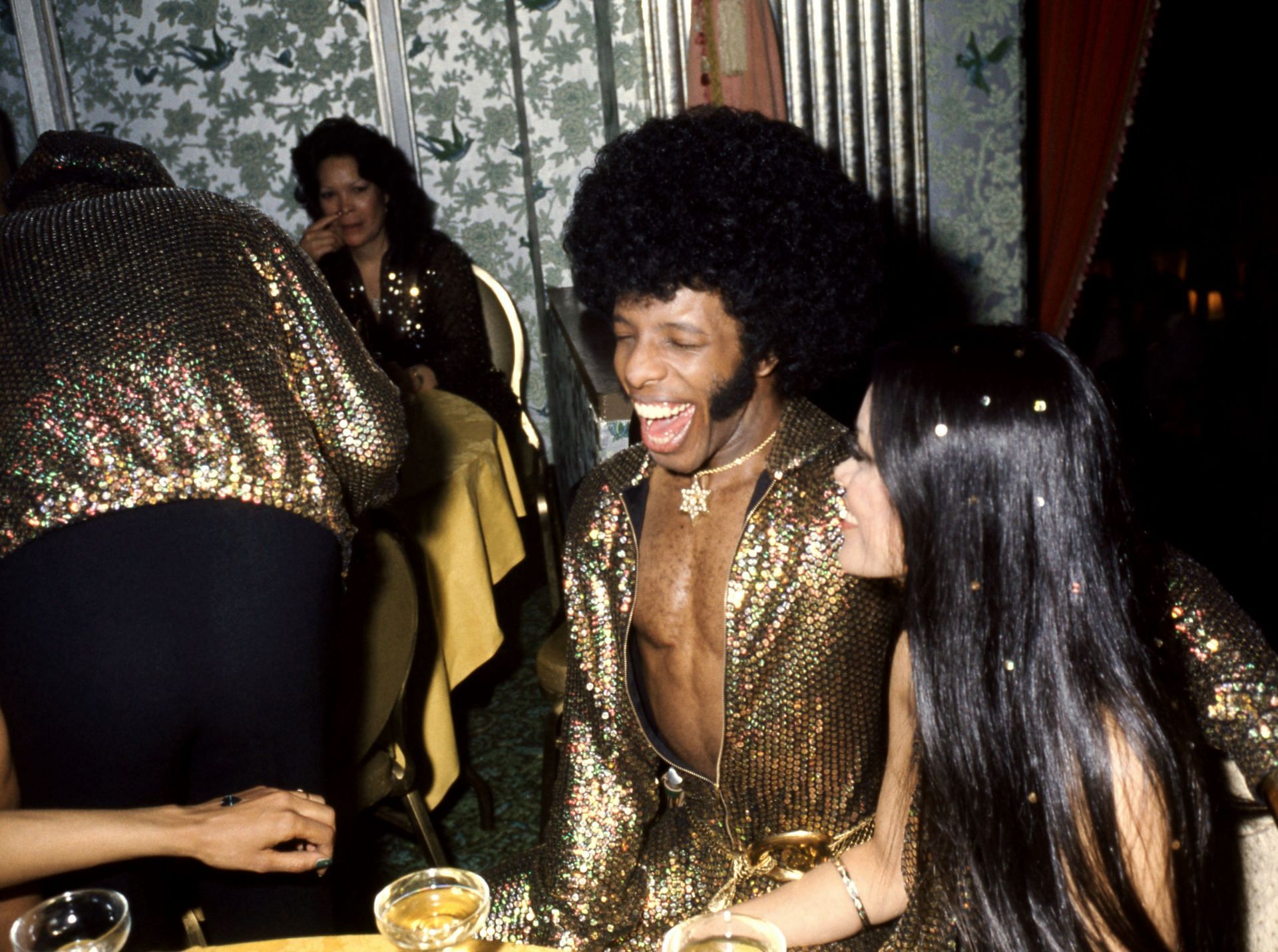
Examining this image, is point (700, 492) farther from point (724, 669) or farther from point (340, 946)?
point (340, 946)

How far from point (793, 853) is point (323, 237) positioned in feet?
11.1

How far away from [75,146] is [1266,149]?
8.01m

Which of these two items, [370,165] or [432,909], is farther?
[370,165]

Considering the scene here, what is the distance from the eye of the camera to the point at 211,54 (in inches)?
185

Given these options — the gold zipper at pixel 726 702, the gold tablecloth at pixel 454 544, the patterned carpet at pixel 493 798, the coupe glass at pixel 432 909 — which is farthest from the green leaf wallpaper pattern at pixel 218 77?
the coupe glass at pixel 432 909

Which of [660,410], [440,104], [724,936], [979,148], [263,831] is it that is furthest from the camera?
[440,104]

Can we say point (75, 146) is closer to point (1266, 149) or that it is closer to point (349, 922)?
point (349, 922)

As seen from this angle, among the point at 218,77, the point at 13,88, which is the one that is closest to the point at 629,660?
the point at 218,77

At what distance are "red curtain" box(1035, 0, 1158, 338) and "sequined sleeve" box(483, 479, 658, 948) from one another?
9.59 ft

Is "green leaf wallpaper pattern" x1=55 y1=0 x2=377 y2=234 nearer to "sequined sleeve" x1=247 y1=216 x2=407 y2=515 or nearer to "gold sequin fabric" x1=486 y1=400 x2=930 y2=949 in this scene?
"sequined sleeve" x1=247 y1=216 x2=407 y2=515

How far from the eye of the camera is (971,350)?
1.20 m

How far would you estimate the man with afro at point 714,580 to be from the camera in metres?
1.64

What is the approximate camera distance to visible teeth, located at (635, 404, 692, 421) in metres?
1.63

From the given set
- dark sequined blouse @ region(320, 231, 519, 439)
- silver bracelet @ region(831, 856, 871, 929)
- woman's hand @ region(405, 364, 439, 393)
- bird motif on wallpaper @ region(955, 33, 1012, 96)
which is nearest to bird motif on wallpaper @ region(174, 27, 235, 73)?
dark sequined blouse @ region(320, 231, 519, 439)
